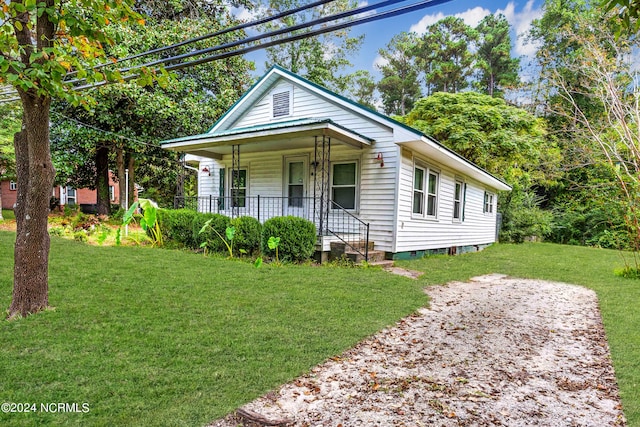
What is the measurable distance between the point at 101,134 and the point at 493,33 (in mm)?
30382

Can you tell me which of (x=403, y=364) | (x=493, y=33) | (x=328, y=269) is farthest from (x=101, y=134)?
(x=493, y=33)

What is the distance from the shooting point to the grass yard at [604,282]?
302cm

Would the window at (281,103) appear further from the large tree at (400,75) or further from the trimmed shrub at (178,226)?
the large tree at (400,75)

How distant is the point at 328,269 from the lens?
7.11 meters

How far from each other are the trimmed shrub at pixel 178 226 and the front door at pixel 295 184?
263cm

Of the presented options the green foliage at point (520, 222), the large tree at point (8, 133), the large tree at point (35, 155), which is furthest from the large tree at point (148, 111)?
the green foliage at point (520, 222)

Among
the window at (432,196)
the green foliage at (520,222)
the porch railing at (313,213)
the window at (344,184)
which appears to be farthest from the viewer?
the green foliage at (520,222)

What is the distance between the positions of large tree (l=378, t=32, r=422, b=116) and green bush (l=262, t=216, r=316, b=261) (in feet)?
87.6

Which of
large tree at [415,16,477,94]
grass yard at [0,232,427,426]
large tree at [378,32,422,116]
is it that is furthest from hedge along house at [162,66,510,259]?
large tree at [378,32,422,116]

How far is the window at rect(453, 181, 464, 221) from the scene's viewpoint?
40.1 feet

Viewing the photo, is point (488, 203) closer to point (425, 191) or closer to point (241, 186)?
point (425, 191)

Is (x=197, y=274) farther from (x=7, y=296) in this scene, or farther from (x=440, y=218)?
(x=440, y=218)

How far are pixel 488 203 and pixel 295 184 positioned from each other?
421 inches

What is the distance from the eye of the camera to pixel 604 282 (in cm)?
750
